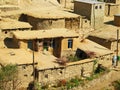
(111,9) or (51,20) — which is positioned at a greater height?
(111,9)

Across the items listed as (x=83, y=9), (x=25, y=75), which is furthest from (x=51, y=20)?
(x=25, y=75)

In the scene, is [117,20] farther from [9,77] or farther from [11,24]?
[9,77]

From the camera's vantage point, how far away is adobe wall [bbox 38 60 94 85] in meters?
25.2

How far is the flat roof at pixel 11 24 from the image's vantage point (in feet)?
97.7

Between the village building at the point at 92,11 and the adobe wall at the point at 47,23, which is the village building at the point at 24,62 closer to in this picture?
the adobe wall at the point at 47,23

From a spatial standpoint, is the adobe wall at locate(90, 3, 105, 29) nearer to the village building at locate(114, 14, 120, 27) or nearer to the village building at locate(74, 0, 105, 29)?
the village building at locate(74, 0, 105, 29)

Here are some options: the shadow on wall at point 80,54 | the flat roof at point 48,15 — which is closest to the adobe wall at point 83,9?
the flat roof at point 48,15

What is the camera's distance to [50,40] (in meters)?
28.7

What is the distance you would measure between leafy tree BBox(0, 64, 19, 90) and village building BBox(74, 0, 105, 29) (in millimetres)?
13341

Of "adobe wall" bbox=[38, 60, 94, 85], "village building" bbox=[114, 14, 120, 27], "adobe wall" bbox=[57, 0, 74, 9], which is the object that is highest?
"adobe wall" bbox=[57, 0, 74, 9]

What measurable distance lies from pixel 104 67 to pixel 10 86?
312 inches

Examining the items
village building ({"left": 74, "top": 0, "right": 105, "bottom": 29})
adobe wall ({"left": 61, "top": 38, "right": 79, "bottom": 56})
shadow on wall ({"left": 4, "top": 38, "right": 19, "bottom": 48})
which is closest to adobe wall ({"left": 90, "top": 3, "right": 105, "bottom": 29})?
village building ({"left": 74, "top": 0, "right": 105, "bottom": 29})

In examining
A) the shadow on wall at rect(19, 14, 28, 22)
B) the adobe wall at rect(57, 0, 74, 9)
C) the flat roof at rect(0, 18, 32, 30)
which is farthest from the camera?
the adobe wall at rect(57, 0, 74, 9)

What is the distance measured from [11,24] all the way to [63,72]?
7.18 metres
